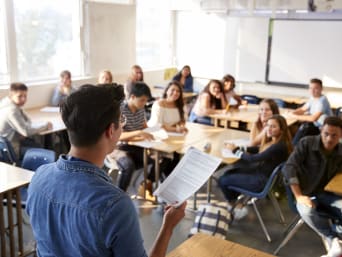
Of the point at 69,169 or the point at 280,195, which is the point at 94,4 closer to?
the point at 280,195

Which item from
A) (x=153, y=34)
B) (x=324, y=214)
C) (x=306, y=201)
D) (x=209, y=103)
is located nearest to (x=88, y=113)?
(x=306, y=201)

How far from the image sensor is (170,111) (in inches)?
179

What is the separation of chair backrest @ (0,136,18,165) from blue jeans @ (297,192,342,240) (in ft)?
8.68

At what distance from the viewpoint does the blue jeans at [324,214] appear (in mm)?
2979

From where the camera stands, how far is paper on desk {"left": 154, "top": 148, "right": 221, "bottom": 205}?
2098mm

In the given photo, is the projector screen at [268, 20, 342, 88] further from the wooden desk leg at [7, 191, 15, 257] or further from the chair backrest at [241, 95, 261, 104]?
the wooden desk leg at [7, 191, 15, 257]

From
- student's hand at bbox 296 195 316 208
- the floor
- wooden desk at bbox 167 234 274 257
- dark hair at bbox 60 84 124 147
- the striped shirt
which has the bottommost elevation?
the floor

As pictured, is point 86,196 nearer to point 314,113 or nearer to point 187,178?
point 187,178

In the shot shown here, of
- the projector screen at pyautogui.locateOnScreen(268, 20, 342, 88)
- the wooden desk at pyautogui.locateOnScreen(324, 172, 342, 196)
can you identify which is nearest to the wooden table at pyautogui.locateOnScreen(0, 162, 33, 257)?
the wooden desk at pyautogui.locateOnScreen(324, 172, 342, 196)

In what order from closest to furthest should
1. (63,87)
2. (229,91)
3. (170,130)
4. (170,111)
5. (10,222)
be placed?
(10,222)
(170,130)
(170,111)
(63,87)
(229,91)

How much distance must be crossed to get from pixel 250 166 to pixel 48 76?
388cm

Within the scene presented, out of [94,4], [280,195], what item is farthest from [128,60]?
[280,195]

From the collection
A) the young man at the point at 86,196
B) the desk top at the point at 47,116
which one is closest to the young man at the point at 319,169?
the young man at the point at 86,196

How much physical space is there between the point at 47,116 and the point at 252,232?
311 centimetres
